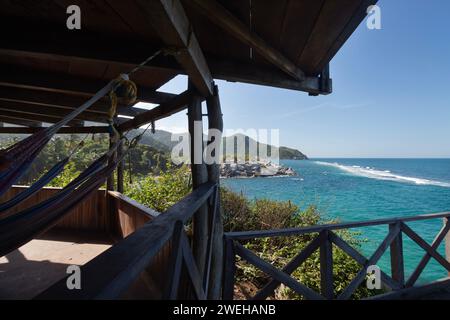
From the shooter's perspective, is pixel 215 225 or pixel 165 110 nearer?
pixel 215 225

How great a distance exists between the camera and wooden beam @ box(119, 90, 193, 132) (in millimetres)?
1879

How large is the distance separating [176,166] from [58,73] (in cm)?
376

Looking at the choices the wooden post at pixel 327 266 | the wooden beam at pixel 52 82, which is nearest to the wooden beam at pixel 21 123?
the wooden beam at pixel 52 82

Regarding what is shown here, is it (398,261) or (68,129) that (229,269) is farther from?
(68,129)

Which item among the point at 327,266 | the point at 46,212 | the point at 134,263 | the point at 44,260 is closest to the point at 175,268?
the point at 134,263

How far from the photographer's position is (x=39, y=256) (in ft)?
9.77

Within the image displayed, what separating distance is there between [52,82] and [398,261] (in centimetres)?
378

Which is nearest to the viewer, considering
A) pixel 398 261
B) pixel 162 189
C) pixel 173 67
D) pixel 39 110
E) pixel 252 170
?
pixel 173 67

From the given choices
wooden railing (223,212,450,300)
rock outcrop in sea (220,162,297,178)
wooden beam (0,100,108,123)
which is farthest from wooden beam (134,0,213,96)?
rock outcrop in sea (220,162,297,178)

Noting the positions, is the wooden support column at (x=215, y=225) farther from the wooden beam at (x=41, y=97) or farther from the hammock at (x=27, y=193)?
the hammock at (x=27, y=193)

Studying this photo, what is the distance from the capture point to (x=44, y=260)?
288cm

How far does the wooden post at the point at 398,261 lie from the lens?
2381 millimetres
